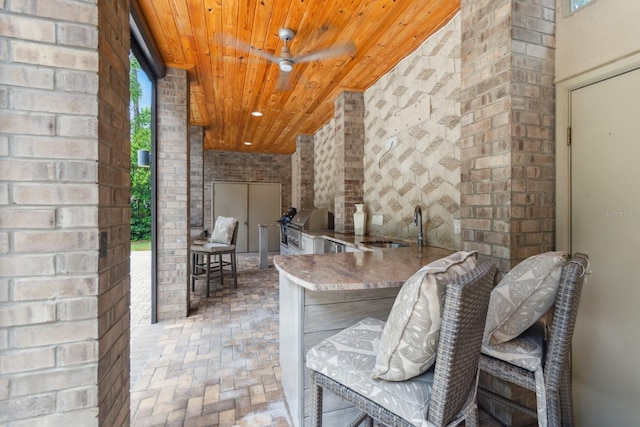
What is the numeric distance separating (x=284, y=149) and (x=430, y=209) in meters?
5.61

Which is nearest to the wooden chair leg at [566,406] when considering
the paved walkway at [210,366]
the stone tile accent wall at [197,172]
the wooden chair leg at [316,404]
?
the wooden chair leg at [316,404]

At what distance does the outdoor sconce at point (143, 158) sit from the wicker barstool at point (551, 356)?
11.8 ft

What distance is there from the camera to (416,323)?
2.76 ft

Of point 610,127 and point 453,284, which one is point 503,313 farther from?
point 610,127

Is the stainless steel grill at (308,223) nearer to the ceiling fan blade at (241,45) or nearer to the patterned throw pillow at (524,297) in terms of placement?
the ceiling fan blade at (241,45)

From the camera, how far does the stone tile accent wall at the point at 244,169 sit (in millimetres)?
7816

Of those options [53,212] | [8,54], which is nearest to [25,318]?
[53,212]

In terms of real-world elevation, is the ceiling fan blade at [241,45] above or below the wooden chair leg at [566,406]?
above

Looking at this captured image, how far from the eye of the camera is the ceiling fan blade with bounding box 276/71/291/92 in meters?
3.18

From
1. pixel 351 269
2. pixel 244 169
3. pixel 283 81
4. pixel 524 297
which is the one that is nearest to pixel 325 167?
pixel 283 81

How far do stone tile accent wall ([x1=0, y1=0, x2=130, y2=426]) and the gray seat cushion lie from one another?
31.1 inches

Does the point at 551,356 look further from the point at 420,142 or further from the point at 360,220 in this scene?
the point at 360,220

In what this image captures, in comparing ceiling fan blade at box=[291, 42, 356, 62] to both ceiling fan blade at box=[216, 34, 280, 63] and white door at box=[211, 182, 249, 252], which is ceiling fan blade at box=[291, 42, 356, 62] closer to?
ceiling fan blade at box=[216, 34, 280, 63]

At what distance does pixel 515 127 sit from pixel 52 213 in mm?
2091
